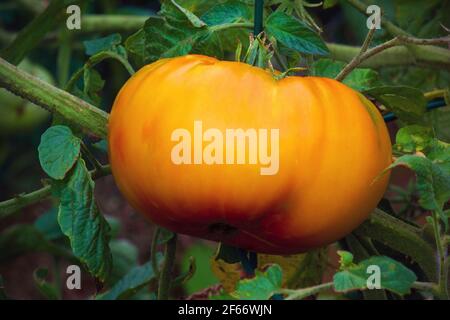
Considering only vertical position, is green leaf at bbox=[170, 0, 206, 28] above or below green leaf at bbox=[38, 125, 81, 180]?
above

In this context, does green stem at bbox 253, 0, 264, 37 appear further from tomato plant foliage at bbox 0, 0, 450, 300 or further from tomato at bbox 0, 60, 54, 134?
tomato at bbox 0, 60, 54, 134

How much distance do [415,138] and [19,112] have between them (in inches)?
42.2

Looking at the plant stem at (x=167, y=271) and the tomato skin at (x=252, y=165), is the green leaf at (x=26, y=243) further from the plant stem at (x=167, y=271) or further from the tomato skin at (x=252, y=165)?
the tomato skin at (x=252, y=165)

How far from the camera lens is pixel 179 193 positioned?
0.66 m

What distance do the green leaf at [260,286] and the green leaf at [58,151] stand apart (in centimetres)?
18

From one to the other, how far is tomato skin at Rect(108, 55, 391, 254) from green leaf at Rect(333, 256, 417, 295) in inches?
1.5

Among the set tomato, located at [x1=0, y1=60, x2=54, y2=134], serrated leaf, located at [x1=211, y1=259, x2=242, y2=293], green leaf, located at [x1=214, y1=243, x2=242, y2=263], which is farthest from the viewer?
tomato, located at [x1=0, y1=60, x2=54, y2=134]

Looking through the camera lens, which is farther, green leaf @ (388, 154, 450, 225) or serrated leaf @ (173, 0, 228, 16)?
serrated leaf @ (173, 0, 228, 16)

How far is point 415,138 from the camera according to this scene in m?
0.79

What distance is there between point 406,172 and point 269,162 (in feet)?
3.69

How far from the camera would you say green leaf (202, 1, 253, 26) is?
0.79 m

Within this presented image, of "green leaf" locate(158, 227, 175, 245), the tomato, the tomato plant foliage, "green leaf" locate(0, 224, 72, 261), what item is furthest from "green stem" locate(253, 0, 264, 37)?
the tomato
